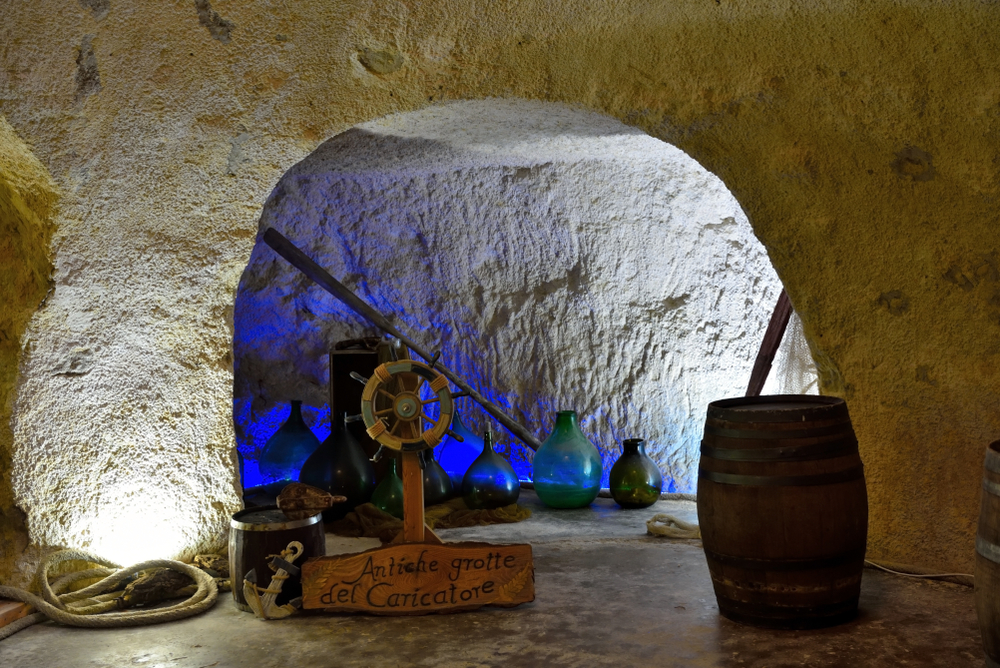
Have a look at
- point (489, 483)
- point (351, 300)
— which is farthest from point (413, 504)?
point (351, 300)

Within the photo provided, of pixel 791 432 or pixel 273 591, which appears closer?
pixel 791 432

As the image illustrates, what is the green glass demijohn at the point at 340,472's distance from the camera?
11.1 feet

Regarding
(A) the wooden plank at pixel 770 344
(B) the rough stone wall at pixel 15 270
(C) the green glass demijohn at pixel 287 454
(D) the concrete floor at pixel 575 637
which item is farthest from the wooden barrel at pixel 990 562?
(C) the green glass demijohn at pixel 287 454

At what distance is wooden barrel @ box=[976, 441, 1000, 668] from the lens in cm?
172

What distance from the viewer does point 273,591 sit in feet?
7.79

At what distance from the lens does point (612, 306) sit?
164 inches

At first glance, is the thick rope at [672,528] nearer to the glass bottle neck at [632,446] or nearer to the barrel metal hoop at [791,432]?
the glass bottle neck at [632,446]

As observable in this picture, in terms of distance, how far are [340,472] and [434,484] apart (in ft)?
1.23

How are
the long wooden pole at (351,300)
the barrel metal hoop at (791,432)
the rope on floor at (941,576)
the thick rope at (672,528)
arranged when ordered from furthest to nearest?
the long wooden pole at (351,300)
the thick rope at (672,528)
the rope on floor at (941,576)
the barrel metal hoop at (791,432)

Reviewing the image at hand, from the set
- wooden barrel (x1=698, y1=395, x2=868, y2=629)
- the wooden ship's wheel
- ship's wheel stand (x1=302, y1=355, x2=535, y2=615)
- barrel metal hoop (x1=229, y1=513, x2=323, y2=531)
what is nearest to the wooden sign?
ship's wheel stand (x1=302, y1=355, x2=535, y2=615)

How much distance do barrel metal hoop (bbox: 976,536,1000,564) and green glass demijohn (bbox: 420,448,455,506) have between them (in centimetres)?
213

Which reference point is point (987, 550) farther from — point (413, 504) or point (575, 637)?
point (413, 504)

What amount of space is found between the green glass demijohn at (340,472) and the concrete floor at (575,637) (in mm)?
804

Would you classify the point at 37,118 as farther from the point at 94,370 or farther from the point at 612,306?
the point at 612,306
